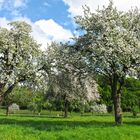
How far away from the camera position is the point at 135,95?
140 metres

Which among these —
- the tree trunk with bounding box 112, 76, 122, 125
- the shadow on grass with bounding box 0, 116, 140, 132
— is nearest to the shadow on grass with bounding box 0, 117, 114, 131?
the shadow on grass with bounding box 0, 116, 140, 132

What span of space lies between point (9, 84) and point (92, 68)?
48.2 ft

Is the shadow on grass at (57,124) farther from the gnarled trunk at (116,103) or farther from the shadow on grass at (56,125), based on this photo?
the gnarled trunk at (116,103)

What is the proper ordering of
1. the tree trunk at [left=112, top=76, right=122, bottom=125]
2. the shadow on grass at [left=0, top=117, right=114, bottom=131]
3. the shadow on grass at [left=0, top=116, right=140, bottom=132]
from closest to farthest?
the shadow on grass at [left=0, top=117, right=114, bottom=131], the shadow on grass at [left=0, top=116, right=140, bottom=132], the tree trunk at [left=112, top=76, right=122, bottom=125]

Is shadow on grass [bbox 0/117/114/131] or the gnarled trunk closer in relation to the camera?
shadow on grass [bbox 0/117/114/131]

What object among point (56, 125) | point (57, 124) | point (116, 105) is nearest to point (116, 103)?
point (116, 105)

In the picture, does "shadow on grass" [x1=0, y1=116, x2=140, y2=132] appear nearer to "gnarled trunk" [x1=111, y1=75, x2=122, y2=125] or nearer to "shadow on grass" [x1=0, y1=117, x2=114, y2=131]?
"shadow on grass" [x1=0, y1=117, x2=114, y2=131]

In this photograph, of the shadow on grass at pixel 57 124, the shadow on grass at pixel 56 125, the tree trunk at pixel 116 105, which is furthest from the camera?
the tree trunk at pixel 116 105

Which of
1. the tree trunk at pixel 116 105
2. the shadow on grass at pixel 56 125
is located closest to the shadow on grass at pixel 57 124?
the shadow on grass at pixel 56 125

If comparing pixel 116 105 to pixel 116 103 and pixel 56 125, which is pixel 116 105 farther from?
pixel 56 125

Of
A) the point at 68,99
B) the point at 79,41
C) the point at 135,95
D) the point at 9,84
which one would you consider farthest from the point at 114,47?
the point at 135,95

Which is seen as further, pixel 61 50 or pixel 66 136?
pixel 61 50

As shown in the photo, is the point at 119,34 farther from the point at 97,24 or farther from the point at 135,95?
the point at 135,95

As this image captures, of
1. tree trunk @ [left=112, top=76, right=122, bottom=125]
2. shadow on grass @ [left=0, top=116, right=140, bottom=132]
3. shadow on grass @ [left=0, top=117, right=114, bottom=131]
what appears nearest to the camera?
shadow on grass @ [left=0, top=117, right=114, bottom=131]
